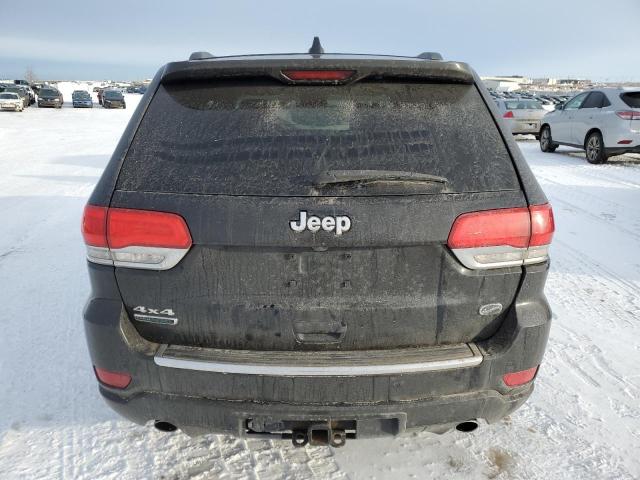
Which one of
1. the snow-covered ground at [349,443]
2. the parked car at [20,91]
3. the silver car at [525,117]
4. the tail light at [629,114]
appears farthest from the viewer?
the parked car at [20,91]

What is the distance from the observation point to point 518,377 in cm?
204

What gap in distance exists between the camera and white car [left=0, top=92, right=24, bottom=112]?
102ft

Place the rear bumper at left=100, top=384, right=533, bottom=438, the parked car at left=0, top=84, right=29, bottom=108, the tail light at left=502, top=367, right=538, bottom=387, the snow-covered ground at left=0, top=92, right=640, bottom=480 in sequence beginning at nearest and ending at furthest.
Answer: the rear bumper at left=100, top=384, right=533, bottom=438 < the tail light at left=502, top=367, right=538, bottom=387 < the snow-covered ground at left=0, top=92, right=640, bottom=480 < the parked car at left=0, top=84, right=29, bottom=108

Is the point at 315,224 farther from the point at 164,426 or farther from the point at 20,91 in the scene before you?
the point at 20,91

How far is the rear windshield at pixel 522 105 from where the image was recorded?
17047 millimetres

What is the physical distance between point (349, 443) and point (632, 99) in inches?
473

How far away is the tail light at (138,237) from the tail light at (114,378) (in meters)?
0.45

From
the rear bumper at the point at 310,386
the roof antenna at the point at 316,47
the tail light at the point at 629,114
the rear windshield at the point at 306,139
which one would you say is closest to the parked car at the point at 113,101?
the tail light at the point at 629,114

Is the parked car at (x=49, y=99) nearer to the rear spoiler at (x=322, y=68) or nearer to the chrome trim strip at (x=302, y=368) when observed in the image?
the rear spoiler at (x=322, y=68)

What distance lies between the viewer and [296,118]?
2.04 metres

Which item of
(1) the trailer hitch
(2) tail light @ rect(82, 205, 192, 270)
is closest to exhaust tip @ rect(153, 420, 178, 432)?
(1) the trailer hitch

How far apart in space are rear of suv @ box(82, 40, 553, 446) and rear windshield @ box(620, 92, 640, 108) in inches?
451

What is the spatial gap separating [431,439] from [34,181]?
9.27 meters

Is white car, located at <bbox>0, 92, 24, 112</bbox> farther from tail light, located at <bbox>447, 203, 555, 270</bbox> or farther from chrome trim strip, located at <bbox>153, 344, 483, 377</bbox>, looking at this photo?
tail light, located at <bbox>447, 203, 555, 270</bbox>
